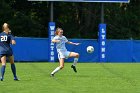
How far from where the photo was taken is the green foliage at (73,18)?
4344 centimetres

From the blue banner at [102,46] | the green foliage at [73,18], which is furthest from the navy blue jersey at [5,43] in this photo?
the green foliage at [73,18]

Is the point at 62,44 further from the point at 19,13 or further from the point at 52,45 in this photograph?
the point at 19,13

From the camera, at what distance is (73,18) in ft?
157

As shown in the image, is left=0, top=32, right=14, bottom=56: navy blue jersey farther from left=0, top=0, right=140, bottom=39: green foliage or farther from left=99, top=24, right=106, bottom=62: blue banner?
left=0, top=0, right=140, bottom=39: green foliage

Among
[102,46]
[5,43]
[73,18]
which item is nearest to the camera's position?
[5,43]

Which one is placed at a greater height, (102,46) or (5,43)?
(5,43)

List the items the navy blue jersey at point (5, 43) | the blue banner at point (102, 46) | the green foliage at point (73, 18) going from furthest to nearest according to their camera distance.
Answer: the green foliage at point (73, 18) → the blue banner at point (102, 46) → the navy blue jersey at point (5, 43)

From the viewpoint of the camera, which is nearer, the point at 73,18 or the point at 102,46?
the point at 102,46

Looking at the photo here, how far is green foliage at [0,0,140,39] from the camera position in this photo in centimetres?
4344

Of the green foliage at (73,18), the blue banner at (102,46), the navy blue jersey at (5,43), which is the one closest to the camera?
the navy blue jersey at (5,43)

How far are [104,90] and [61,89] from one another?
1.24 meters

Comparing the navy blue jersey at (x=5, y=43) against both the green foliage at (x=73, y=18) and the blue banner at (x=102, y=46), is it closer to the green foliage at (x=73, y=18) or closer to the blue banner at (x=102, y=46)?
the blue banner at (x=102, y=46)

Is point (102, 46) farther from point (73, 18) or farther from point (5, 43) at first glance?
point (5, 43)

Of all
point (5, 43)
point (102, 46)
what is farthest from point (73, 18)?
point (5, 43)
